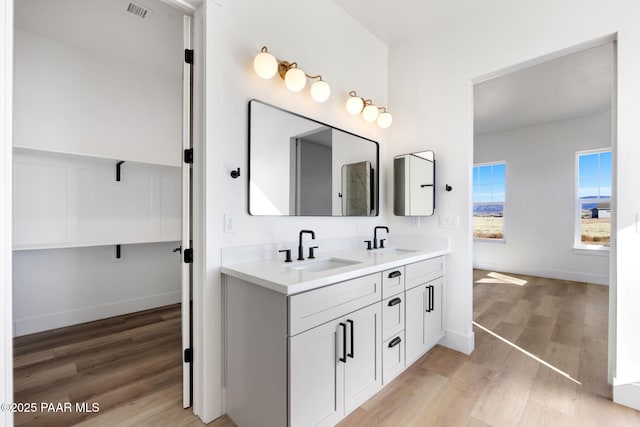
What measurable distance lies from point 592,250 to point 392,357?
4932 mm

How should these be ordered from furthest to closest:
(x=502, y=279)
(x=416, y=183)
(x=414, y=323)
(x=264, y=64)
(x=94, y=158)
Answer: (x=502, y=279) → (x=94, y=158) → (x=416, y=183) → (x=414, y=323) → (x=264, y=64)

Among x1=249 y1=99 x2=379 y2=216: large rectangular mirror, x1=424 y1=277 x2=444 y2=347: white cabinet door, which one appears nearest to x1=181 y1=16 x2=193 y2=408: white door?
x1=249 y1=99 x2=379 y2=216: large rectangular mirror

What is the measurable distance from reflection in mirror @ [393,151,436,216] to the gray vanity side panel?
1767mm

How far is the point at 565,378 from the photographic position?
2025 mm

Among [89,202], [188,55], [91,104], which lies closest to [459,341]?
[188,55]

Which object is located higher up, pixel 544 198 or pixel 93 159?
pixel 93 159

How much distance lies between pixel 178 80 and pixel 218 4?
2.18m

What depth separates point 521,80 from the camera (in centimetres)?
356

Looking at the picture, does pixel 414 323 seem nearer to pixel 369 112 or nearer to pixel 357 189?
pixel 357 189

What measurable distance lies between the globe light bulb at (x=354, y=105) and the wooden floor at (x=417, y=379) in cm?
218

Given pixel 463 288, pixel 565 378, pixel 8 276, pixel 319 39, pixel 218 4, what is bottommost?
pixel 565 378

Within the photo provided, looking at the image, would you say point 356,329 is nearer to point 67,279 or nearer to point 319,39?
point 319,39

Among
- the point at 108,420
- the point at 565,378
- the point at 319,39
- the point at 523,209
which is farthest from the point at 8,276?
the point at 523,209

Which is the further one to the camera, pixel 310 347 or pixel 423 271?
pixel 423 271
